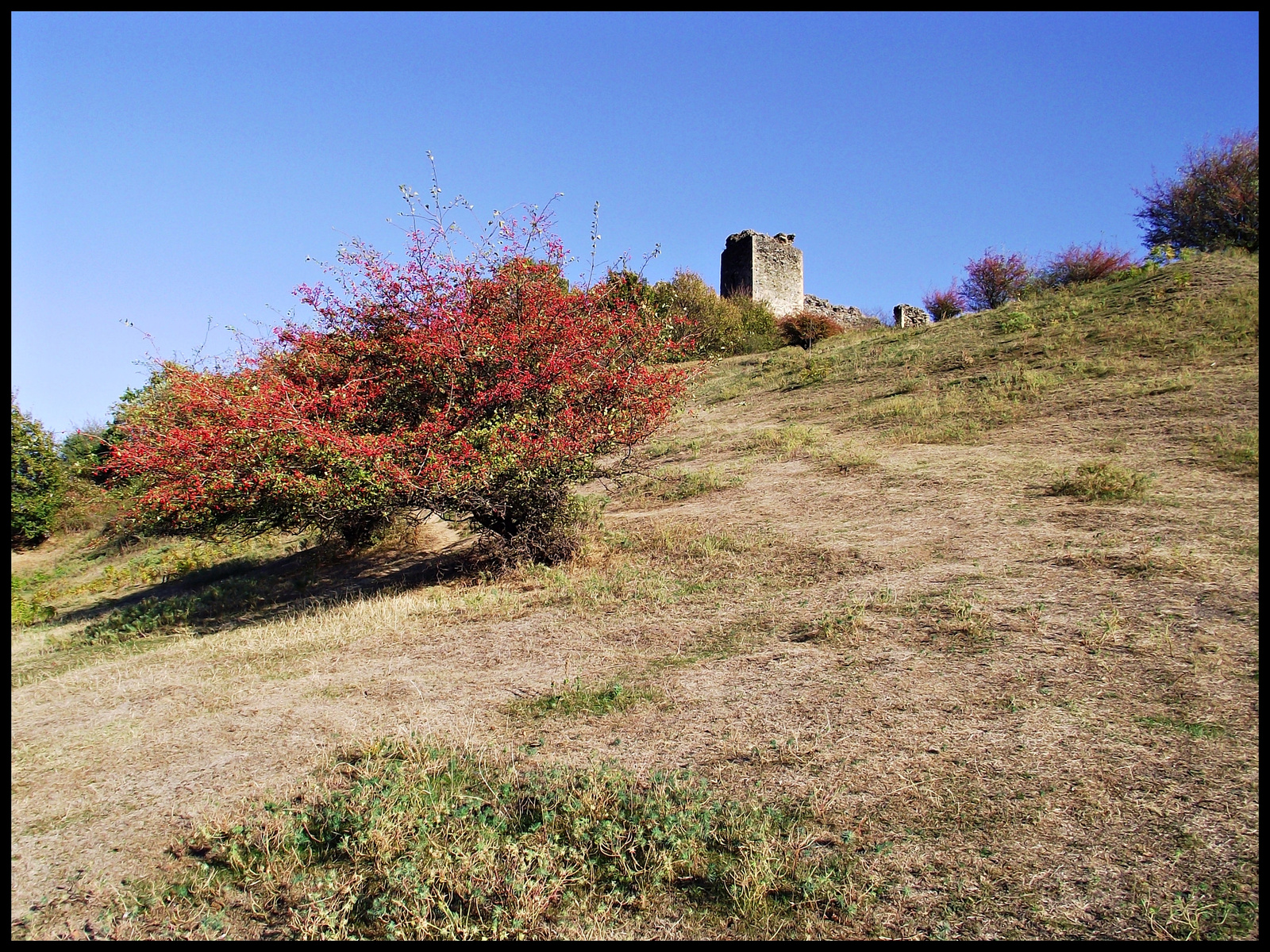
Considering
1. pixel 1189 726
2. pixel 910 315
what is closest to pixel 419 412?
pixel 1189 726

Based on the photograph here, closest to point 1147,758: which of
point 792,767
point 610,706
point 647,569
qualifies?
point 792,767

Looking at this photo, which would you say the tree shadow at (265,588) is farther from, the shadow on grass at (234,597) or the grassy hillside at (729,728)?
the grassy hillside at (729,728)

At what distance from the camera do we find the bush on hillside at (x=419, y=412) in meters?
7.98

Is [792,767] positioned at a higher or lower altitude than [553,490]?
lower

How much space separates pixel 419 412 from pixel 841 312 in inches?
1287

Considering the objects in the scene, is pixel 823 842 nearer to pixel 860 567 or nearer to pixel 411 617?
pixel 860 567

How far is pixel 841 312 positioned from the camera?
38.4 m

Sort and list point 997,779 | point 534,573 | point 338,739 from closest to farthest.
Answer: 1. point 997,779
2. point 338,739
3. point 534,573

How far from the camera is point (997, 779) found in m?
3.82

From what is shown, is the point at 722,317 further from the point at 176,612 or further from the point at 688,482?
the point at 176,612

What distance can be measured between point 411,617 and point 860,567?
4542mm

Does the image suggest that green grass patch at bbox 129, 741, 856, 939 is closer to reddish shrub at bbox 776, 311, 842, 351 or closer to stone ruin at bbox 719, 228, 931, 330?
reddish shrub at bbox 776, 311, 842, 351

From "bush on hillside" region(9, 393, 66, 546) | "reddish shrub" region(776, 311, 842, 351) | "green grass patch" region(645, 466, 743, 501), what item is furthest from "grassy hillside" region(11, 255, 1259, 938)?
"reddish shrub" region(776, 311, 842, 351)

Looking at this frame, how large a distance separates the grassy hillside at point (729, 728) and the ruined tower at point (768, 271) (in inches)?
1102
